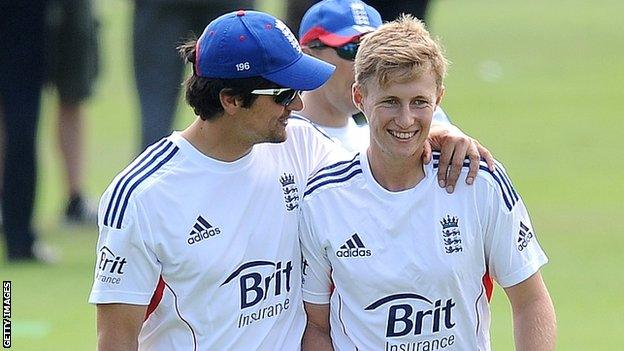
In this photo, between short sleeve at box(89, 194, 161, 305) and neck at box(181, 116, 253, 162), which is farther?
neck at box(181, 116, 253, 162)

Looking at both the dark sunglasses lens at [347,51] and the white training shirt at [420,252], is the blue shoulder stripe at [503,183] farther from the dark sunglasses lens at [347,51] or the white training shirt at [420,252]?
the dark sunglasses lens at [347,51]

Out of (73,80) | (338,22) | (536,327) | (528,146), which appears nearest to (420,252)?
(536,327)

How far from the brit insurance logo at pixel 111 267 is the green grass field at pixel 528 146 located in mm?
3071

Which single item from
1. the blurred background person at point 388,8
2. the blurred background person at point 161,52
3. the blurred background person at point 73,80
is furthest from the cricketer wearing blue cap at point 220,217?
the blurred background person at point 73,80

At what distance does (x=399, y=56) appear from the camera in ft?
14.8

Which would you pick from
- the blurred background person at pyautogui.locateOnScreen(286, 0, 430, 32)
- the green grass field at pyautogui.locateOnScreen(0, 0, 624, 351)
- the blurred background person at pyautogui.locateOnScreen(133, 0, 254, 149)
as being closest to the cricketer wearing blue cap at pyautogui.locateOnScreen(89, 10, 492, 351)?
the green grass field at pyautogui.locateOnScreen(0, 0, 624, 351)

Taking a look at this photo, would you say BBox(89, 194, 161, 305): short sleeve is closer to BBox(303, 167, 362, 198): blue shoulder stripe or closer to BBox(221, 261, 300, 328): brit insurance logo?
BBox(221, 261, 300, 328): brit insurance logo

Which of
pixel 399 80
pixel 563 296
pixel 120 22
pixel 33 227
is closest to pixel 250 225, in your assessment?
pixel 399 80

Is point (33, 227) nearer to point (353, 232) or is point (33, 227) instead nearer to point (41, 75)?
point (41, 75)

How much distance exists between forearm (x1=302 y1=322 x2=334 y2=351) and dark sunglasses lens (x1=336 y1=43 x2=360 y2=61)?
4.61 feet

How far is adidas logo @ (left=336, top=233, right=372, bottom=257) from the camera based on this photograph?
467 cm

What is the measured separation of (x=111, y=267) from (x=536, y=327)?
1323 mm

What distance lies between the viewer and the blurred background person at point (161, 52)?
9328mm

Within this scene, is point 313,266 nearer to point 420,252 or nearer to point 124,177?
point 420,252
